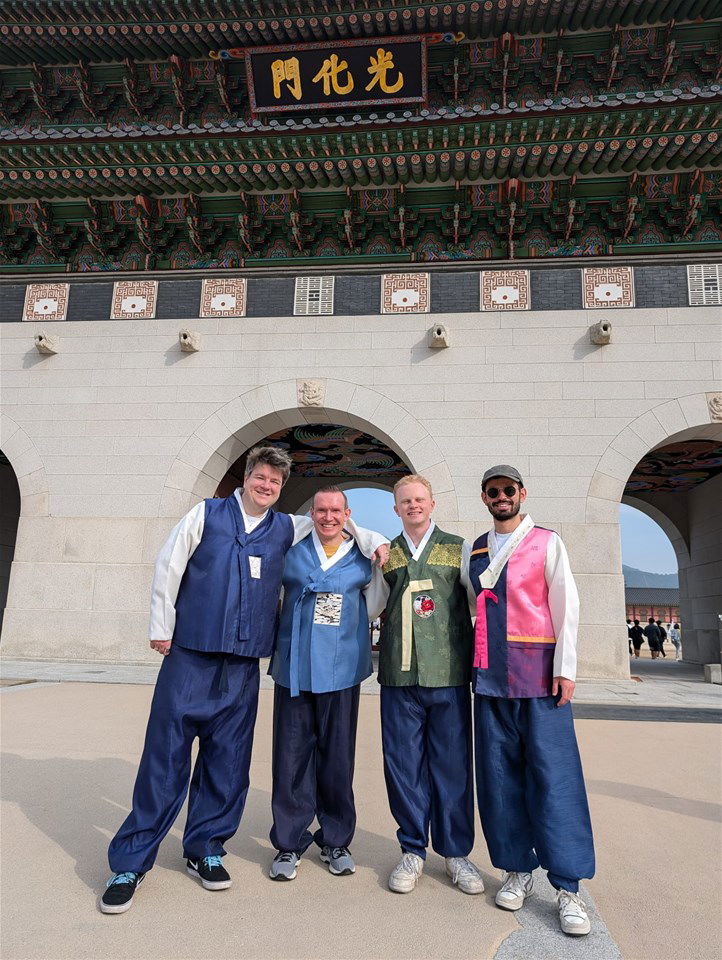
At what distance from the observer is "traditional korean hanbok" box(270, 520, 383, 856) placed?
268 cm

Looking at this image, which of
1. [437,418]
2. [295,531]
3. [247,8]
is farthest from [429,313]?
[295,531]

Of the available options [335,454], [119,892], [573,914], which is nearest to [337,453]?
[335,454]

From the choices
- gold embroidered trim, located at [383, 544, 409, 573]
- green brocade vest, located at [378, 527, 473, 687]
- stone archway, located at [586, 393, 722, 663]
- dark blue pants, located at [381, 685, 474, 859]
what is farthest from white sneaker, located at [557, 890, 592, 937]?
stone archway, located at [586, 393, 722, 663]

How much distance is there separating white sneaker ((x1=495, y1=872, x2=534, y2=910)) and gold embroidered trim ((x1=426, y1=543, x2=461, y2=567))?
1276mm

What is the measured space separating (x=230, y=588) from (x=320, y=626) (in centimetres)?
44

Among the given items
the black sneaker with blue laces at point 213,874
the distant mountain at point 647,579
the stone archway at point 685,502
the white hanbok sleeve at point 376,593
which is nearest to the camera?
the black sneaker with blue laces at point 213,874

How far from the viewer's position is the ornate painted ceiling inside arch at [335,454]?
1275cm

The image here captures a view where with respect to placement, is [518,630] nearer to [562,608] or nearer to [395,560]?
[562,608]

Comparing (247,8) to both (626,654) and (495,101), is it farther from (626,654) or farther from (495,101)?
(626,654)

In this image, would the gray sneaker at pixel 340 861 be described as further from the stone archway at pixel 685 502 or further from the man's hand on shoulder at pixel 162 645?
the stone archway at pixel 685 502

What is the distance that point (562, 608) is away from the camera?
2.52 meters

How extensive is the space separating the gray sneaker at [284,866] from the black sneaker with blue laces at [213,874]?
0.18 meters

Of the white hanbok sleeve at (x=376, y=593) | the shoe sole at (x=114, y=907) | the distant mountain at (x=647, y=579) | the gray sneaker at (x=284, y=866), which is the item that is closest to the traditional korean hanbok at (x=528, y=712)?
the white hanbok sleeve at (x=376, y=593)

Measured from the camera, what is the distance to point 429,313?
32.6ft
